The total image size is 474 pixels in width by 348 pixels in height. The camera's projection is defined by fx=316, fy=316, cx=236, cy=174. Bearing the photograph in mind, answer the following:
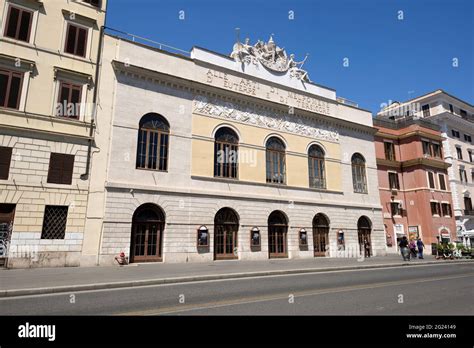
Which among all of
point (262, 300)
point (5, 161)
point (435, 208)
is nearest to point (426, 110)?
point (435, 208)

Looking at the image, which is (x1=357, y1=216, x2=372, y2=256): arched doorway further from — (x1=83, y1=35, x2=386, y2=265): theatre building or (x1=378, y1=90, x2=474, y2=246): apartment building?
(x1=378, y1=90, x2=474, y2=246): apartment building

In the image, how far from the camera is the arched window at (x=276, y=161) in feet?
79.4

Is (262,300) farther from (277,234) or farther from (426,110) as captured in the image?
(426,110)

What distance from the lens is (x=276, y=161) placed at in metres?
24.7

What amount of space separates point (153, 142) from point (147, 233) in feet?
18.4

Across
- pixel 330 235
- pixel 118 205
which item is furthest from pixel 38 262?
pixel 330 235

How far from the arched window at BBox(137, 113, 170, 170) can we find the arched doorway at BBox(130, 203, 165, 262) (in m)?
2.61

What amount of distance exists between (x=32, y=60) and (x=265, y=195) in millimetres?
16320

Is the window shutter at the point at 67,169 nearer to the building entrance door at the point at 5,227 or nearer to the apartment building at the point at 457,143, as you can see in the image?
the building entrance door at the point at 5,227

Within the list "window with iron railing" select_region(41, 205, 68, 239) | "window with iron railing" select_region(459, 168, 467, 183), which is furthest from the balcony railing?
"window with iron railing" select_region(41, 205, 68, 239)

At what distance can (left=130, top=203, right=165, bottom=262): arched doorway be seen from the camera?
18.2 metres

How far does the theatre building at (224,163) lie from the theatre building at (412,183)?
4.42 m

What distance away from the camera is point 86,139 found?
17578 mm
